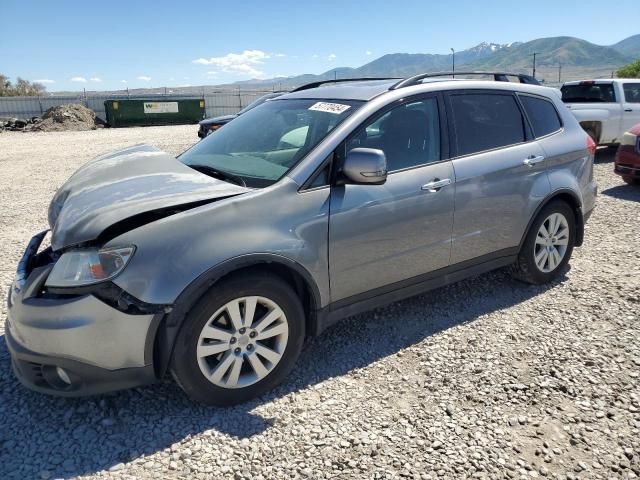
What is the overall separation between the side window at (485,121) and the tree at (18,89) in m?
51.6

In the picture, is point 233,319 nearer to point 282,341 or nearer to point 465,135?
point 282,341

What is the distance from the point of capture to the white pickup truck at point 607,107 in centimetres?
1049

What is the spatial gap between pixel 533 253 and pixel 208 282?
9.49ft

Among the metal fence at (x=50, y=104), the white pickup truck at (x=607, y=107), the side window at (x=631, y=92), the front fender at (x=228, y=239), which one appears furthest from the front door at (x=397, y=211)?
the metal fence at (x=50, y=104)

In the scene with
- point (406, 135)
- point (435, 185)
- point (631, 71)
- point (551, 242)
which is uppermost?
point (631, 71)

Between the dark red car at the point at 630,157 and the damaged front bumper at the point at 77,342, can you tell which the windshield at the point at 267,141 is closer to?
the damaged front bumper at the point at 77,342

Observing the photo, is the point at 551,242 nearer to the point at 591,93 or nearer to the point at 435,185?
the point at 435,185

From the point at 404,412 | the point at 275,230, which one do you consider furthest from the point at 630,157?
the point at 275,230

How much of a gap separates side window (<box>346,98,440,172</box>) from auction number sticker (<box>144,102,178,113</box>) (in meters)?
27.6

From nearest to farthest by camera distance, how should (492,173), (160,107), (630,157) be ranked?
1. (492,173)
2. (630,157)
3. (160,107)

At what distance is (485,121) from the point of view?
3809 mm

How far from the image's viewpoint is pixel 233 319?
8.73ft

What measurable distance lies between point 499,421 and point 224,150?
2.47 meters

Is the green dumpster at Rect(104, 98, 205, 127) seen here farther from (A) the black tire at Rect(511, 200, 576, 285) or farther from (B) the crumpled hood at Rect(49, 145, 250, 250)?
(A) the black tire at Rect(511, 200, 576, 285)
